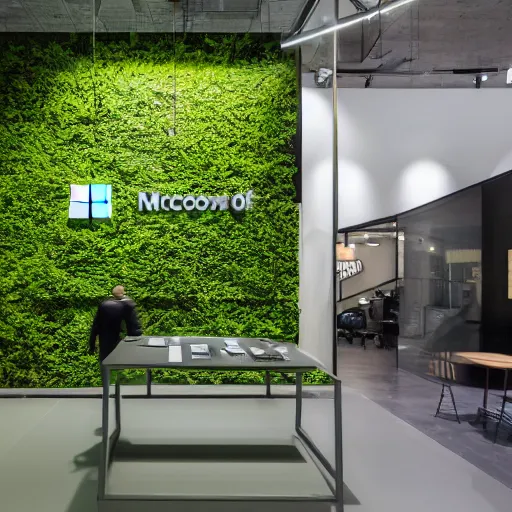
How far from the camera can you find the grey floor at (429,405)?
4.65 meters

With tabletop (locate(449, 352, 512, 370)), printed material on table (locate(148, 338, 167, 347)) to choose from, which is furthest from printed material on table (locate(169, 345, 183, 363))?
tabletop (locate(449, 352, 512, 370))

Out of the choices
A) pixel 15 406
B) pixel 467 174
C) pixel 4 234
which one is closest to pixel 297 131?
pixel 467 174

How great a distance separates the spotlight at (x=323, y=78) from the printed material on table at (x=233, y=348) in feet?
14.0

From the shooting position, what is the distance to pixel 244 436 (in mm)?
4613

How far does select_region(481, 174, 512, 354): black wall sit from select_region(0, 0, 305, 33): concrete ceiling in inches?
165

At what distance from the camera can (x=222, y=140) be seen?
704cm

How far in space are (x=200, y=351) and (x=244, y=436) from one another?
128 cm

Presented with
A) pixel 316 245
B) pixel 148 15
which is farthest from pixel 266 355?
pixel 148 15

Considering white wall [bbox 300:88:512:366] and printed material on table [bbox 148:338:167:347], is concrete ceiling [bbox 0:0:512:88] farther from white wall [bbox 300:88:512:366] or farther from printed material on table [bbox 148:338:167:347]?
printed material on table [bbox 148:338:167:347]

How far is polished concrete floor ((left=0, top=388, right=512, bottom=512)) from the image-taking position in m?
3.26

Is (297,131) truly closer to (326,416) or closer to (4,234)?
(326,416)

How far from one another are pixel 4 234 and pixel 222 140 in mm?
3257

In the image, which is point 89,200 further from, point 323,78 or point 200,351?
point 200,351

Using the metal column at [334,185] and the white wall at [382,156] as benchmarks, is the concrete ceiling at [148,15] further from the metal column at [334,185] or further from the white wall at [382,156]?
the white wall at [382,156]
